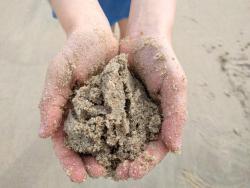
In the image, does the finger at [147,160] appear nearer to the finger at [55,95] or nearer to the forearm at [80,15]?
the finger at [55,95]

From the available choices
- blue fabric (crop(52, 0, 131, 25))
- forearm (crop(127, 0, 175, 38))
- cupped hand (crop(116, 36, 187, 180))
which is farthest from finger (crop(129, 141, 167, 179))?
blue fabric (crop(52, 0, 131, 25))

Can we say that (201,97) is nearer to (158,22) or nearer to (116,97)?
(158,22)

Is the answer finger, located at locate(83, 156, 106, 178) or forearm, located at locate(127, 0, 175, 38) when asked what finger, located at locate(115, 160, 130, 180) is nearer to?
finger, located at locate(83, 156, 106, 178)

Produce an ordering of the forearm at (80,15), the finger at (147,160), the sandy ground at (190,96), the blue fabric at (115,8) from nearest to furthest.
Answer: the finger at (147,160)
the forearm at (80,15)
the blue fabric at (115,8)
the sandy ground at (190,96)

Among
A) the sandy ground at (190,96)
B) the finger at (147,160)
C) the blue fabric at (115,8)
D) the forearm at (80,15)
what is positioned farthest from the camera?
the sandy ground at (190,96)

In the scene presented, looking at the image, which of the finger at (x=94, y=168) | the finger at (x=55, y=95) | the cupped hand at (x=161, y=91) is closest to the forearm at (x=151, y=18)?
the cupped hand at (x=161, y=91)

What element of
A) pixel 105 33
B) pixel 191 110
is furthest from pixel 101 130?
pixel 191 110
